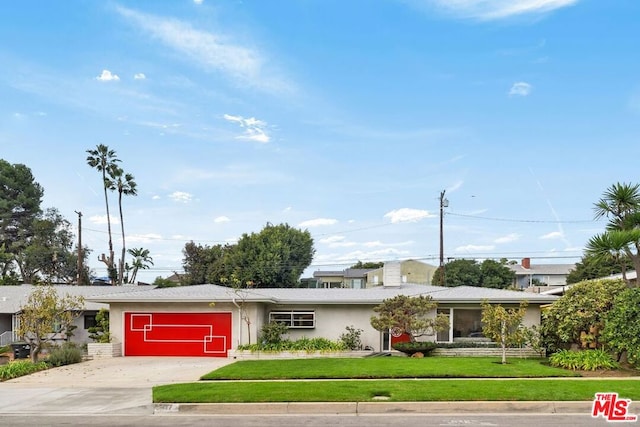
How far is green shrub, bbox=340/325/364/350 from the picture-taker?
24.9 metres

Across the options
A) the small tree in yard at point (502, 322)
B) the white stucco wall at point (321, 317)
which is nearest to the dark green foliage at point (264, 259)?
Answer: the white stucco wall at point (321, 317)

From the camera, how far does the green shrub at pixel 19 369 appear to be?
19.2 meters

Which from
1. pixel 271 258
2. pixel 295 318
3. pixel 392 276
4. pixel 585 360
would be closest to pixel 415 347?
pixel 295 318

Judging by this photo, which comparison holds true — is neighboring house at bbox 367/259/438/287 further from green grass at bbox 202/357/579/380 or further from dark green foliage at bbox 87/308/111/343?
green grass at bbox 202/357/579/380

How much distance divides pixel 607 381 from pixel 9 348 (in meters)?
28.0

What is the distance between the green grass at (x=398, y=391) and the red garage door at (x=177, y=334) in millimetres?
10503

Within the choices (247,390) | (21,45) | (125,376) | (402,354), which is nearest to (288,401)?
(247,390)

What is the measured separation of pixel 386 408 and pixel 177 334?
15.9m

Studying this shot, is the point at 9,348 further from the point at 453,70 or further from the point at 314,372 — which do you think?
the point at 453,70

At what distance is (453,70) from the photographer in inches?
861

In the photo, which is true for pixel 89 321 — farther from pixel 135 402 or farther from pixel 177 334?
pixel 135 402

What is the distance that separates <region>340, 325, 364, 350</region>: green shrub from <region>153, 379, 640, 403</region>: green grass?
31.3ft

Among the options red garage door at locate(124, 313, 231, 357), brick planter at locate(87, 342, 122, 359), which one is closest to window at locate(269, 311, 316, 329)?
red garage door at locate(124, 313, 231, 357)

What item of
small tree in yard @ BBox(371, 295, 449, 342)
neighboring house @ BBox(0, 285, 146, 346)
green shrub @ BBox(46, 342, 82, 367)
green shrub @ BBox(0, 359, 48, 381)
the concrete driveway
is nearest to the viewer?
the concrete driveway
